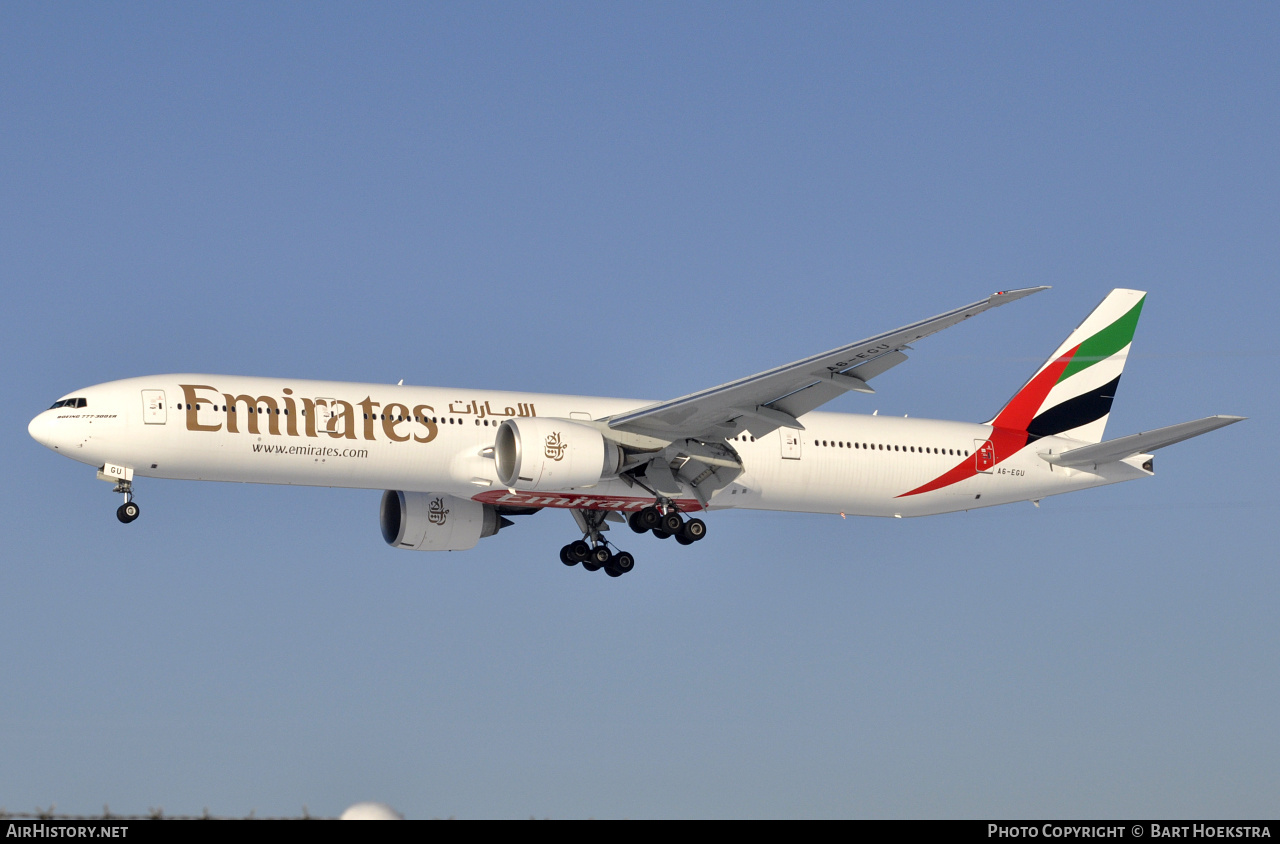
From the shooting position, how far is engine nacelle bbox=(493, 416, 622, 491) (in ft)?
121

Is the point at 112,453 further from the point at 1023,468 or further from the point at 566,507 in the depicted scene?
the point at 1023,468

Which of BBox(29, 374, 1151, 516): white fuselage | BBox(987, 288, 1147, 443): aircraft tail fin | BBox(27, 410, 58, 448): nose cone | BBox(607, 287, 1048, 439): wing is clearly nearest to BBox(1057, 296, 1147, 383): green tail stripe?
BBox(987, 288, 1147, 443): aircraft tail fin

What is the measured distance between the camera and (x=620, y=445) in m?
39.3

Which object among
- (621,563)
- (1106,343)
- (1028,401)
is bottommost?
(621,563)

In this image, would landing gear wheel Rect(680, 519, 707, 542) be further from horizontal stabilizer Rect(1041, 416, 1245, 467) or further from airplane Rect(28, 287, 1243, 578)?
horizontal stabilizer Rect(1041, 416, 1245, 467)

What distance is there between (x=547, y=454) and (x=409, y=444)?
135 inches

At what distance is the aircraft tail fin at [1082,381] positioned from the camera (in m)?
45.1

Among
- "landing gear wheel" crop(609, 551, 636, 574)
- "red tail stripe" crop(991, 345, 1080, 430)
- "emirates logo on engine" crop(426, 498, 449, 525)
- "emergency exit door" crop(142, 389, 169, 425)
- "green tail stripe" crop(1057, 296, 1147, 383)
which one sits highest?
"green tail stripe" crop(1057, 296, 1147, 383)

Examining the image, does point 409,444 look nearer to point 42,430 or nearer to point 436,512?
point 436,512

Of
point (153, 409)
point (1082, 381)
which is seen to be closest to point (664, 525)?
point (153, 409)

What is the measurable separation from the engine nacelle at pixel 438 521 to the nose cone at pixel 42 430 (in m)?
9.93

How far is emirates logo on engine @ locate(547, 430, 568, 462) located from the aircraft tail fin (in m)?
14.2
